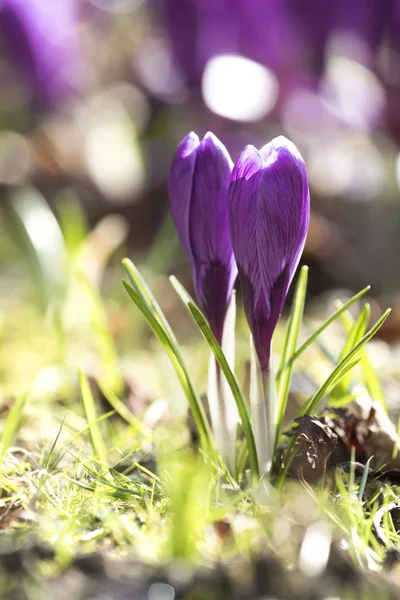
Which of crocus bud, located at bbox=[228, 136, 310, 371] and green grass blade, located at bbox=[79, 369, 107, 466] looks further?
green grass blade, located at bbox=[79, 369, 107, 466]

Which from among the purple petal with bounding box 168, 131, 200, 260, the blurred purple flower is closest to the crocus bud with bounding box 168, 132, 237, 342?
the purple petal with bounding box 168, 131, 200, 260

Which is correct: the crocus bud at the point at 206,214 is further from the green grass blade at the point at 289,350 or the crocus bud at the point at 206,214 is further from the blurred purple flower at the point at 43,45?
the blurred purple flower at the point at 43,45

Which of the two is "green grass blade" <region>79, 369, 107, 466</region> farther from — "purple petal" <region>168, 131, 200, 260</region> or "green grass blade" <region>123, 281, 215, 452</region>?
"purple petal" <region>168, 131, 200, 260</region>

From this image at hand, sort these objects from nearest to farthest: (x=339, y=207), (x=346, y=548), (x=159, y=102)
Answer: (x=346, y=548) → (x=339, y=207) → (x=159, y=102)

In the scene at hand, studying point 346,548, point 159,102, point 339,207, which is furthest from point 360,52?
point 346,548

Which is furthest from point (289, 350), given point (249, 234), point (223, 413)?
point (249, 234)

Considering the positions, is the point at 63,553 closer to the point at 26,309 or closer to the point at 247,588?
the point at 247,588
